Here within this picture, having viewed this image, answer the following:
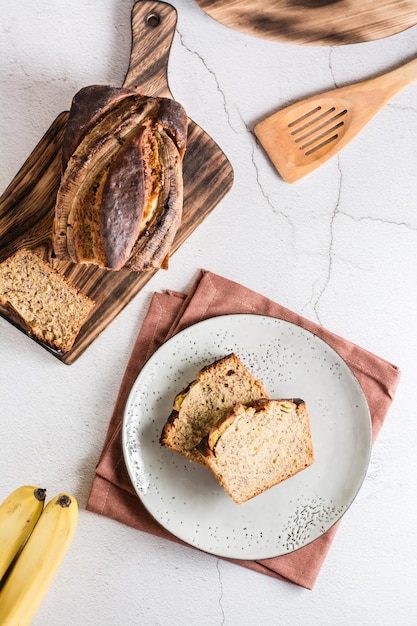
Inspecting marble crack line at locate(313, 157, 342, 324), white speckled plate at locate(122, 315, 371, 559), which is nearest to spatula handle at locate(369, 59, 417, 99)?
marble crack line at locate(313, 157, 342, 324)

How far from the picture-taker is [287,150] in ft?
6.35

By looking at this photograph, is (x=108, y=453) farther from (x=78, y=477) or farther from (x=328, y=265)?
(x=328, y=265)

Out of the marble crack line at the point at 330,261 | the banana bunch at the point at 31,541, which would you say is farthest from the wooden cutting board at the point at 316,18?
the banana bunch at the point at 31,541

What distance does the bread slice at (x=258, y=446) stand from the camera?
1.78 metres

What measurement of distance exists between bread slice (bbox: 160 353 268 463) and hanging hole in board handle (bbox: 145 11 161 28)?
0.97 m

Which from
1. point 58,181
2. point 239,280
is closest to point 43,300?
point 58,181

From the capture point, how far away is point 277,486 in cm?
190

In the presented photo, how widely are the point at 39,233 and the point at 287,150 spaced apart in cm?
77

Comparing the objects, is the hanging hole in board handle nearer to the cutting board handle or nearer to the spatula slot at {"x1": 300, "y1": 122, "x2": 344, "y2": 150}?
the cutting board handle

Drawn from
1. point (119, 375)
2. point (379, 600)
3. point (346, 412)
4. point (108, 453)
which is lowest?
point (379, 600)

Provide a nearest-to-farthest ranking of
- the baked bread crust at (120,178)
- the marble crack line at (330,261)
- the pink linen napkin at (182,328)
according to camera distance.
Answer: the baked bread crust at (120,178), the pink linen napkin at (182,328), the marble crack line at (330,261)

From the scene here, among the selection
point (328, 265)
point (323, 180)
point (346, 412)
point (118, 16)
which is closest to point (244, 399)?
point (346, 412)

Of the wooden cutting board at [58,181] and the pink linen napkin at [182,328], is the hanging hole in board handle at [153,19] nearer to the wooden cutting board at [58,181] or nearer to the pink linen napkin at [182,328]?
the wooden cutting board at [58,181]

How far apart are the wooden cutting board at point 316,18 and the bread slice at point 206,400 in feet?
3.15
